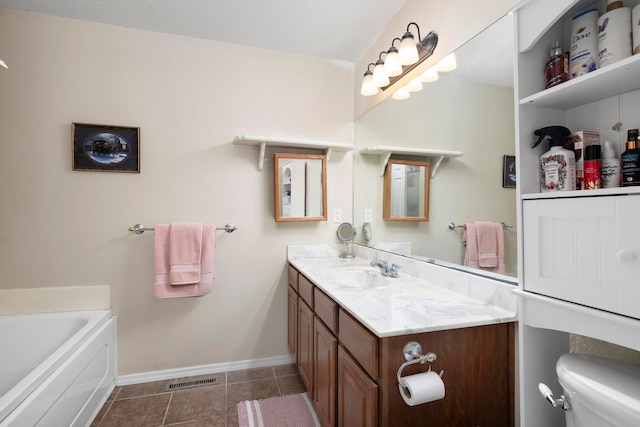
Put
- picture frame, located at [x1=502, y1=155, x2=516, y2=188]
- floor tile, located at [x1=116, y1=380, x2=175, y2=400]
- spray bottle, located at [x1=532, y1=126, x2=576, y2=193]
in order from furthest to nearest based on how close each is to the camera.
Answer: floor tile, located at [x1=116, y1=380, x2=175, y2=400], picture frame, located at [x1=502, y1=155, x2=516, y2=188], spray bottle, located at [x1=532, y1=126, x2=576, y2=193]

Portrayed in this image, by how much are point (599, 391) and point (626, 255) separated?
12.4 inches

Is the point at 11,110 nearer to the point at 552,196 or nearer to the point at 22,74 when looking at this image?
the point at 22,74

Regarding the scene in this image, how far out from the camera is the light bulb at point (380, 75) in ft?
6.28

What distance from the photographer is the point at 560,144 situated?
2.95 feet

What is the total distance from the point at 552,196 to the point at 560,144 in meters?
0.17

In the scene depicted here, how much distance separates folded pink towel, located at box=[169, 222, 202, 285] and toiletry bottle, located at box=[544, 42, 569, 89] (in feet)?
6.43

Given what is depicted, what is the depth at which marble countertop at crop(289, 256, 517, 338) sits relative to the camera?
1.03 m

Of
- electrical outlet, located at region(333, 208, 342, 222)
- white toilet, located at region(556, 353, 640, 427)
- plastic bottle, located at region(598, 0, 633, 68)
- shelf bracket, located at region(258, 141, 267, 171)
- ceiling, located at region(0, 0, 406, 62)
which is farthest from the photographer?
electrical outlet, located at region(333, 208, 342, 222)

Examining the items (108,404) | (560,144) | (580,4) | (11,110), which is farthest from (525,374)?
(11,110)

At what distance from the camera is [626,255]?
0.69 m

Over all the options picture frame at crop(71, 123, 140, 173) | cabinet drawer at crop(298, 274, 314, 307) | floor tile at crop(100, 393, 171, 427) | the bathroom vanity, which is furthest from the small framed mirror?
floor tile at crop(100, 393, 171, 427)

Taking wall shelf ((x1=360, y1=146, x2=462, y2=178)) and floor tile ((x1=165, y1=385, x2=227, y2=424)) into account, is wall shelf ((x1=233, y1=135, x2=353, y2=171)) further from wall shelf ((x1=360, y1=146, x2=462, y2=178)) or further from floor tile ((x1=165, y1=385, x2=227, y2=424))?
floor tile ((x1=165, y1=385, x2=227, y2=424))

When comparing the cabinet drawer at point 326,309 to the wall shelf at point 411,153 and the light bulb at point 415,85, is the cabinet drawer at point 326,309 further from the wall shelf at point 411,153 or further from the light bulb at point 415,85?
the light bulb at point 415,85

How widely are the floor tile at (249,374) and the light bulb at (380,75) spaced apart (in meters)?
2.14
